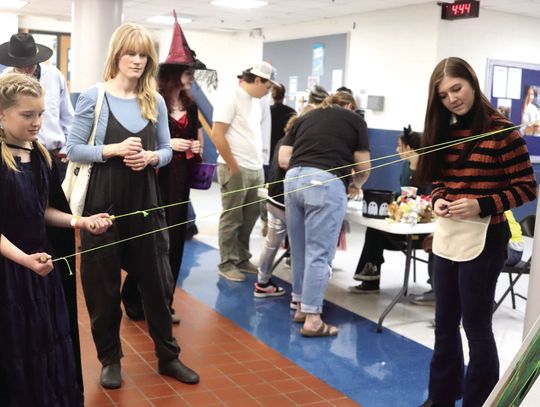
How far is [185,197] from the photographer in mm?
3951

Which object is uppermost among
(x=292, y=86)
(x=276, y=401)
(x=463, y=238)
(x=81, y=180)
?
(x=292, y=86)

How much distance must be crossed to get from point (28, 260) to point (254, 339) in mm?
2068

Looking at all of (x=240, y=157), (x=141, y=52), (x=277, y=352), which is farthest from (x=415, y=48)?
(x=141, y=52)

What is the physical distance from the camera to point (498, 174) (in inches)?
105

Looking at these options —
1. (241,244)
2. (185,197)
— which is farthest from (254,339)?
(241,244)

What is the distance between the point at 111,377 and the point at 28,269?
3.62ft

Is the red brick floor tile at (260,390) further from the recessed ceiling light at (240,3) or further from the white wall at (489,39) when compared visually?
the recessed ceiling light at (240,3)

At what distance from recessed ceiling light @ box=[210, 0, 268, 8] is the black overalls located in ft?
21.2

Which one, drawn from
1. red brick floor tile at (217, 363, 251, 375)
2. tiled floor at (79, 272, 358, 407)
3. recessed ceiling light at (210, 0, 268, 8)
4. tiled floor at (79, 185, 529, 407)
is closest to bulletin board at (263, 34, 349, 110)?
recessed ceiling light at (210, 0, 268, 8)

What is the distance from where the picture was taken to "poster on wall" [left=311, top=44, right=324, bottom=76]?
998cm

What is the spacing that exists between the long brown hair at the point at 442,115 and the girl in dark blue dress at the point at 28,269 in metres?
1.29

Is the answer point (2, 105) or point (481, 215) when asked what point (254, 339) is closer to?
point (481, 215)

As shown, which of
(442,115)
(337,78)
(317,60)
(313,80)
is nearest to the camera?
(442,115)

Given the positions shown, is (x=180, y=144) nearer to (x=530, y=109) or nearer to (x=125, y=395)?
(x=125, y=395)
